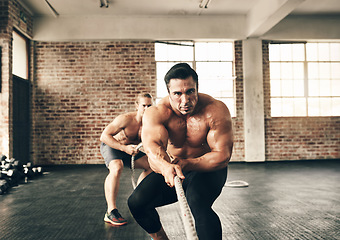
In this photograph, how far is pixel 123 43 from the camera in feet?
23.8

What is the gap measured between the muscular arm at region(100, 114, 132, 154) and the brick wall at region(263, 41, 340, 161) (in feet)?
16.5

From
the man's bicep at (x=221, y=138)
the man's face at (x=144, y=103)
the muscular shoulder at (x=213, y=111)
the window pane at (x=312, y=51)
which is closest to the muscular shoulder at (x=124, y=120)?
the man's face at (x=144, y=103)

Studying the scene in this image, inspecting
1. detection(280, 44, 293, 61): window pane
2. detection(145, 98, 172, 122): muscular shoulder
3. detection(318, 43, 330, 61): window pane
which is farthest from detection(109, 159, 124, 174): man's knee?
detection(318, 43, 330, 61): window pane

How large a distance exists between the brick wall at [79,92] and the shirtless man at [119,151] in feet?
12.5

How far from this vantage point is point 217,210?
313 centimetres

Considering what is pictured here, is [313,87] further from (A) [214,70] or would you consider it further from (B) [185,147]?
(B) [185,147]

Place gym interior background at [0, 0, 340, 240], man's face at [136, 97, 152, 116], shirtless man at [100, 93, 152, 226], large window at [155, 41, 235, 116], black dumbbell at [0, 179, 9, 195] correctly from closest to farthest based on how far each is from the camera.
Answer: shirtless man at [100, 93, 152, 226] < man's face at [136, 97, 152, 116] < black dumbbell at [0, 179, 9, 195] < gym interior background at [0, 0, 340, 240] < large window at [155, 41, 235, 116]

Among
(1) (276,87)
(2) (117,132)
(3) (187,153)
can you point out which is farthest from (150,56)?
(3) (187,153)

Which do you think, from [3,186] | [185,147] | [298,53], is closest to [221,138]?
[185,147]

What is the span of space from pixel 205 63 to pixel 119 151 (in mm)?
4832

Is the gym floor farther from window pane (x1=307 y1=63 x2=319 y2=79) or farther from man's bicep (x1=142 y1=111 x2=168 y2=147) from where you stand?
window pane (x1=307 y1=63 x2=319 y2=79)

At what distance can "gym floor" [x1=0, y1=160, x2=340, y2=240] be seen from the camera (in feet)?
8.04

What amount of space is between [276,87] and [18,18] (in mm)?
6092

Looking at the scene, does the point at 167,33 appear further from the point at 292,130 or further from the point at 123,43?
the point at 292,130
